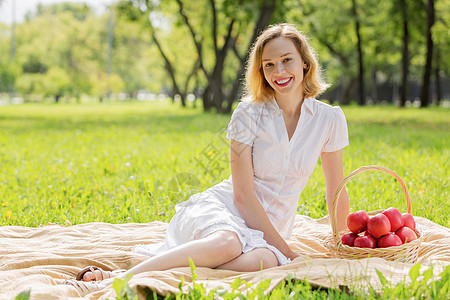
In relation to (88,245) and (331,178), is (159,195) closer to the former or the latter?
(88,245)

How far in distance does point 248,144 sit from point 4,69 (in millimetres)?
29492

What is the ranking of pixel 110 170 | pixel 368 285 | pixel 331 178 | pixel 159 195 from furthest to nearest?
1. pixel 110 170
2. pixel 159 195
3. pixel 331 178
4. pixel 368 285

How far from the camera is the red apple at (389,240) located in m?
3.31

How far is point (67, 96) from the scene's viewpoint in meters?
48.0

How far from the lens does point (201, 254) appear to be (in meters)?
3.01

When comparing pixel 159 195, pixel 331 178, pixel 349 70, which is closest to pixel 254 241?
pixel 331 178

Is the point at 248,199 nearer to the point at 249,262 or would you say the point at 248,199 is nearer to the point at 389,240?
the point at 249,262

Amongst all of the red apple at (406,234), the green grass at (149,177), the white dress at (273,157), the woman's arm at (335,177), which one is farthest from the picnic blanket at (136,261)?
the green grass at (149,177)

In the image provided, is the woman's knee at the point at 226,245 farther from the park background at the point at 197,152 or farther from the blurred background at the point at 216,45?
the blurred background at the point at 216,45

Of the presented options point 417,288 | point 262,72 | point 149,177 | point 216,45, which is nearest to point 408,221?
point 417,288

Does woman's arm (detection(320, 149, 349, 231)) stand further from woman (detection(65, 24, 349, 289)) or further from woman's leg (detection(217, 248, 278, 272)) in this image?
woman's leg (detection(217, 248, 278, 272))

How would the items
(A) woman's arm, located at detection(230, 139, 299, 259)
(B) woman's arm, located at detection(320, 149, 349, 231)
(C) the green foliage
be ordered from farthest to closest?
(B) woman's arm, located at detection(320, 149, 349, 231), (A) woman's arm, located at detection(230, 139, 299, 259), (C) the green foliage

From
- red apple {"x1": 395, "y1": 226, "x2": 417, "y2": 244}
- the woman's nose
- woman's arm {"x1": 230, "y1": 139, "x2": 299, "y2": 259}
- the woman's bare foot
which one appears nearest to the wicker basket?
red apple {"x1": 395, "y1": 226, "x2": 417, "y2": 244}

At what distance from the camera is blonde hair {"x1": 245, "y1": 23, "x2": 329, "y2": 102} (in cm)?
354
